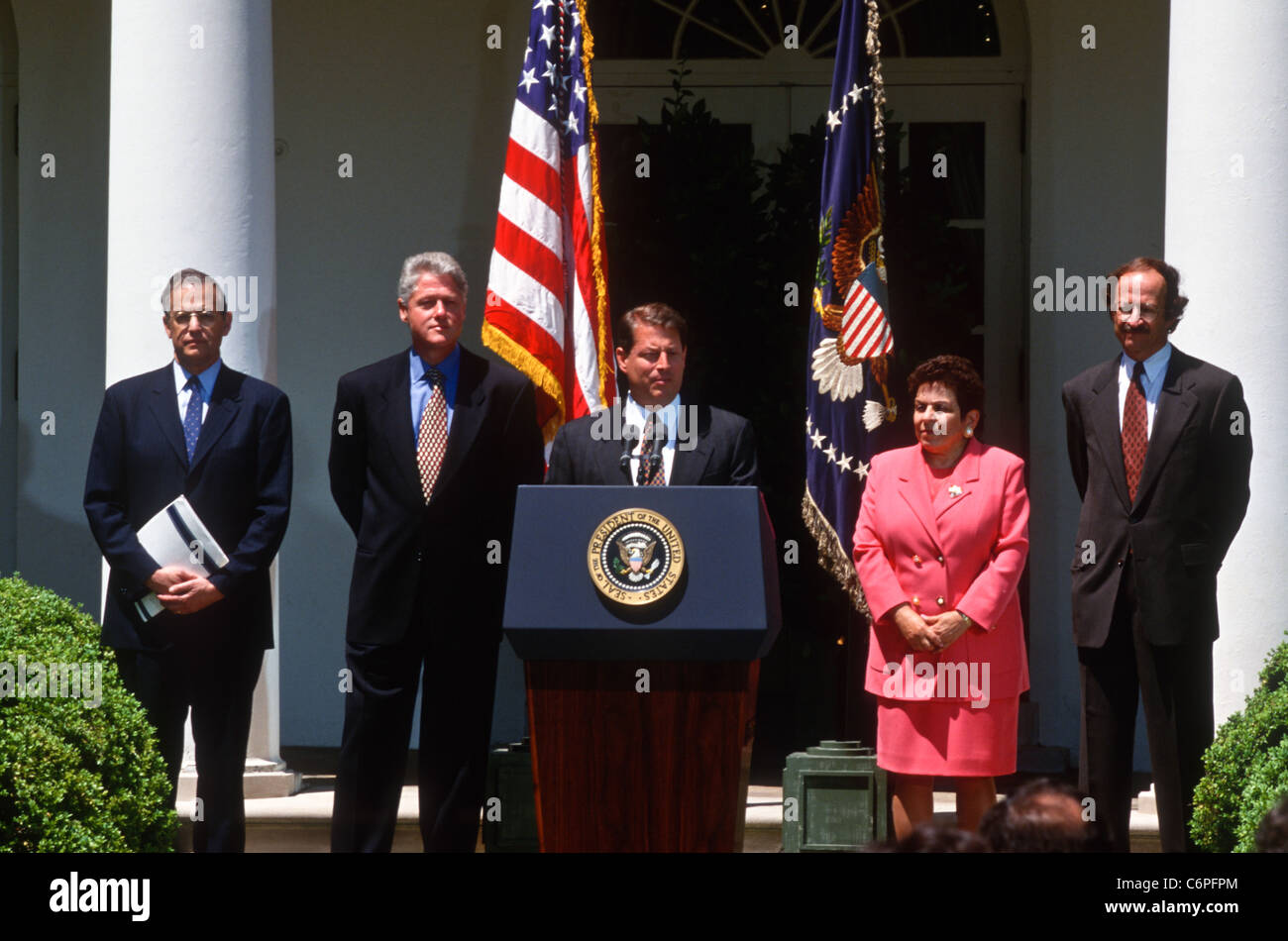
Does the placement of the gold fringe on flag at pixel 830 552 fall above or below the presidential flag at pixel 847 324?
below

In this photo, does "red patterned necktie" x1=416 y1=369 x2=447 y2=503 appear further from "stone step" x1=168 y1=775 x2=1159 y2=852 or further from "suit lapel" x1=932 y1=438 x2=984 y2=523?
"stone step" x1=168 y1=775 x2=1159 y2=852

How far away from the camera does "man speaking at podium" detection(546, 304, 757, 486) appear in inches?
255

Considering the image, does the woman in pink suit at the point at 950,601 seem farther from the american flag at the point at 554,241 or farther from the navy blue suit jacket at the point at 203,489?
the navy blue suit jacket at the point at 203,489

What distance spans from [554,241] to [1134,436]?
287 centimetres

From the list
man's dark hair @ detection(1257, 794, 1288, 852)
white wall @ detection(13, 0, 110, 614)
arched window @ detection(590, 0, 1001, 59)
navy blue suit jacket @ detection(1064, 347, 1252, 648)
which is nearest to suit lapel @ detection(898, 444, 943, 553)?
navy blue suit jacket @ detection(1064, 347, 1252, 648)

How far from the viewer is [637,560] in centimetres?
550

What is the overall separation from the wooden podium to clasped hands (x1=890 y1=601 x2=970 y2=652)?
1.28 m

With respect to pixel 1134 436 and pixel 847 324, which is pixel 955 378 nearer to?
pixel 1134 436

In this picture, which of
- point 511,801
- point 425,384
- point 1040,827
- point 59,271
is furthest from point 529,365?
point 1040,827

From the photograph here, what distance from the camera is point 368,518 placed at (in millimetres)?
6812

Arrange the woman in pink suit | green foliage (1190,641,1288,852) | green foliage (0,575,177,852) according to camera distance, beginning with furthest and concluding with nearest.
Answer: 1. the woman in pink suit
2. green foliage (1190,641,1288,852)
3. green foliage (0,575,177,852)

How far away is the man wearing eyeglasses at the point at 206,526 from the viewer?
6.82 m

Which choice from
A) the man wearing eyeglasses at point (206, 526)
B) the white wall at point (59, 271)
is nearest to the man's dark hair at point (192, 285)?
the man wearing eyeglasses at point (206, 526)
